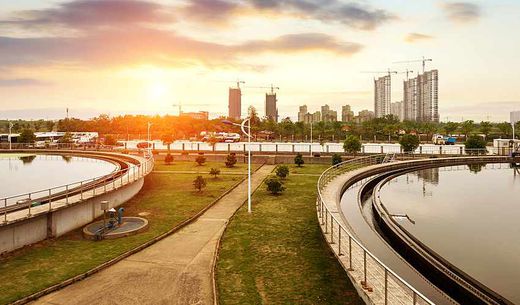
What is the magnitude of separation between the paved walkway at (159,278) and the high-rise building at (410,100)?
604 feet

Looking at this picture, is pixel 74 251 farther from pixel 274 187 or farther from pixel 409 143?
pixel 409 143

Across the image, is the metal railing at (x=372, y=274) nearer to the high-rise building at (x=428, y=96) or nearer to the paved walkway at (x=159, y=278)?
the paved walkway at (x=159, y=278)

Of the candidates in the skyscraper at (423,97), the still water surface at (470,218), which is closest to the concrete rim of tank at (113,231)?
the still water surface at (470,218)

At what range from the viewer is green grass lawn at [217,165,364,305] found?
10905mm

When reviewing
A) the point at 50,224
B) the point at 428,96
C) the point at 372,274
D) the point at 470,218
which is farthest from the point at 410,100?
the point at 50,224

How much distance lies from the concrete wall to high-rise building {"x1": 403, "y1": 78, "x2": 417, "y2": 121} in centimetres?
18309

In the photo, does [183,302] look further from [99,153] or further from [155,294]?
[99,153]

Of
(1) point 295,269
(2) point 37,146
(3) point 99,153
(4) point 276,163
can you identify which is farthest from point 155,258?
(2) point 37,146

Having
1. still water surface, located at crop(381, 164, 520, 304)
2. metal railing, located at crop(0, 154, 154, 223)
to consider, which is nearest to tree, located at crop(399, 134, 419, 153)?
still water surface, located at crop(381, 164, 520, 304)

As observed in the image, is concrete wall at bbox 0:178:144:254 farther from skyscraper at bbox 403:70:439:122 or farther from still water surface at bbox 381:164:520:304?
skyscraper at bbox 403:70:439:122

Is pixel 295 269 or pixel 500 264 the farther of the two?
pixel 500 264

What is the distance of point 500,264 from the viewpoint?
1398 centimetres

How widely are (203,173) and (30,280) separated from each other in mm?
25106

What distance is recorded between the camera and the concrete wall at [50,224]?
14.1 meters
